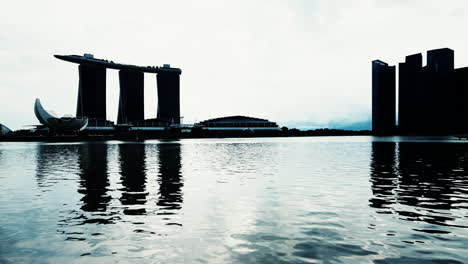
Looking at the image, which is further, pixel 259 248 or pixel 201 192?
pixel 201 192

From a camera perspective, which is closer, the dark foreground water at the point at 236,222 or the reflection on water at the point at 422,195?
the dark foreground water at the point at 236,222

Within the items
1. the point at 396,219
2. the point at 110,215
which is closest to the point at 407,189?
the point at 396,219

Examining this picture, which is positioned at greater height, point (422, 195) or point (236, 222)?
point (422, 195)

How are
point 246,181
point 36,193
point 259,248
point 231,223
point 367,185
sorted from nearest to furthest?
1. point 259,248
2. point 231,223
3. point 36,193
4. point 367,185
5. point 246,181

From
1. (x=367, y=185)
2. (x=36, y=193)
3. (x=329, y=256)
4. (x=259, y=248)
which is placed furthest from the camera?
(x=367, y=185)

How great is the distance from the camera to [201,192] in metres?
29.4

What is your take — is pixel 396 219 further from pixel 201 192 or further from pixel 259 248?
pixel 201 192

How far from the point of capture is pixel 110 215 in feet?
68.1

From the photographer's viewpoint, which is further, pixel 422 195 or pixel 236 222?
pixel 422 195

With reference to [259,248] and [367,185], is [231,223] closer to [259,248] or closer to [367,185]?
[259,248]

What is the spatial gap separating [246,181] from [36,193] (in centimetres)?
1733

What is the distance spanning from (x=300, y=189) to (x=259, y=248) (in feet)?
54.5

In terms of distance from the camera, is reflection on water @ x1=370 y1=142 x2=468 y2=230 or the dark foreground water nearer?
the dark foreground water

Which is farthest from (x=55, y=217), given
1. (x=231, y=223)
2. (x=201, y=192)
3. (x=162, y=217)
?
(x=201, y=192)
